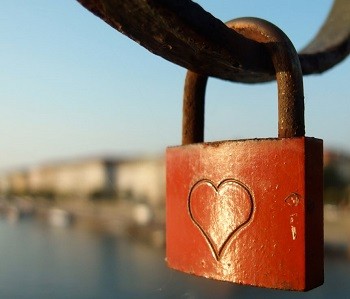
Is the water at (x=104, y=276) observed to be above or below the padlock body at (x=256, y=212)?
below

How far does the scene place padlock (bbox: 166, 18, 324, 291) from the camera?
1.05 ft

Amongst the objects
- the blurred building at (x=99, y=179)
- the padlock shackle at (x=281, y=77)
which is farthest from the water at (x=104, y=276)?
the blurred building at (x=99, y=179)

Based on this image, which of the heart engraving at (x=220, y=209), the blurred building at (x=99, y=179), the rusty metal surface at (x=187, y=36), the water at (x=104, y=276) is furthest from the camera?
the blurred building at (x=99, y=179)

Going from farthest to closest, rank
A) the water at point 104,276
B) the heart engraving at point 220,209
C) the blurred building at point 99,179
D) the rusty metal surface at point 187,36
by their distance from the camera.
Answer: the blurred building at point 99,179 → the water at point 104,276 → the heart engraving at point 220,209 → the rusty metal surface at point 187,36

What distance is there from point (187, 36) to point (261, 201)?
0.13 m

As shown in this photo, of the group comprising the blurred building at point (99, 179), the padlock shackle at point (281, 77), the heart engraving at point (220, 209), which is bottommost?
the blurred building at point (99, 179)

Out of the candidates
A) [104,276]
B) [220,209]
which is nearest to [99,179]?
[104,276]

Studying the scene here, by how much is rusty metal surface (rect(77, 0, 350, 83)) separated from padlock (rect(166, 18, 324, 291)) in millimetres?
32

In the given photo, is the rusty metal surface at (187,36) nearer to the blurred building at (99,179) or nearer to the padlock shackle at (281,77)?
the padlock shackle at (281,77)

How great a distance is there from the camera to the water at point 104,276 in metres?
4.20

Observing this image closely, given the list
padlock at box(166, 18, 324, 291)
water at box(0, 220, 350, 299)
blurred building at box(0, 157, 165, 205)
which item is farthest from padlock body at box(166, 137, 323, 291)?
blurred building at box(0, 157, 165, 205)

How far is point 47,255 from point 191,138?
942 cm

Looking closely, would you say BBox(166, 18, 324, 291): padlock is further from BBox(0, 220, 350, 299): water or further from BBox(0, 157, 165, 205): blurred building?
BBox(0, 157, 165, 205): blurred building

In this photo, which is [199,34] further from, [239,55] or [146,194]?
[146,194]
